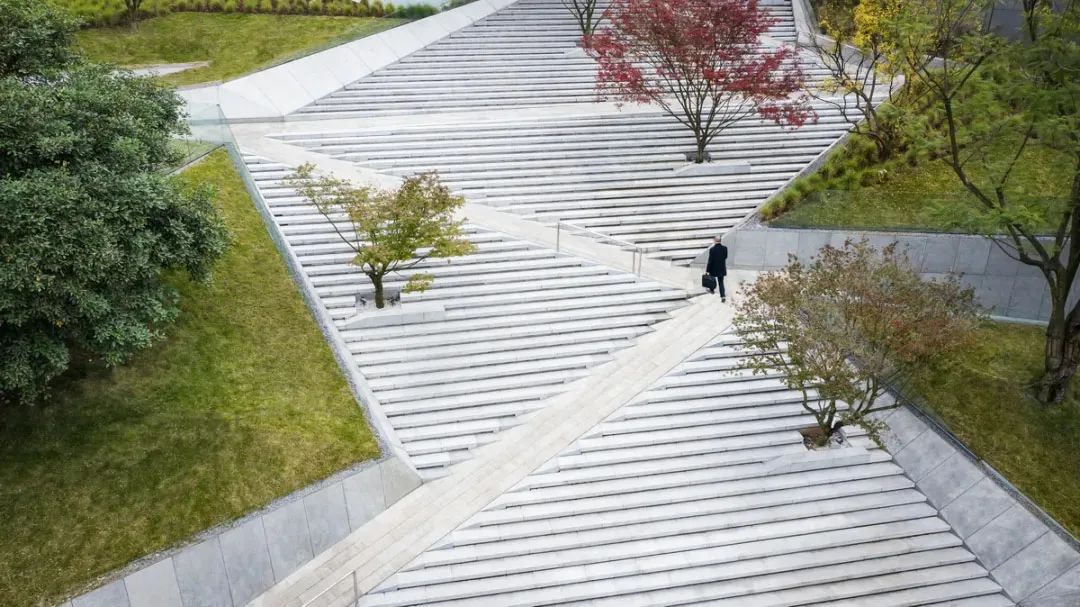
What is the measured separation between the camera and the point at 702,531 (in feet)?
50.7

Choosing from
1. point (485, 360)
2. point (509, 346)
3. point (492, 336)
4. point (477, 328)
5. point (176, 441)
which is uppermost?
point (477, 328)

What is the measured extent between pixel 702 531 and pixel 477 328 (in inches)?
278

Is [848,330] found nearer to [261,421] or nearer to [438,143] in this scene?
[261,421]

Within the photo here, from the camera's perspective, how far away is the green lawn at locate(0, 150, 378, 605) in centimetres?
1355

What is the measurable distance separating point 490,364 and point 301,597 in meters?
6.47

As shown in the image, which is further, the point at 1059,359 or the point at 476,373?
the point at 476,373

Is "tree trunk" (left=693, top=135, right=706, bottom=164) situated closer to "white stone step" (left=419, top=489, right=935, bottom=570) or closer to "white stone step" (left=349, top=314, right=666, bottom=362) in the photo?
"white stone step" (left=349, top=314, right=666, bottom=362)

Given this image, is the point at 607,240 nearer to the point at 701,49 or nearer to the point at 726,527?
the point at 701,49

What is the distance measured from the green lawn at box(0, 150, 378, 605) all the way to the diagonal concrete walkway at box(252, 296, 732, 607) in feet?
4.74

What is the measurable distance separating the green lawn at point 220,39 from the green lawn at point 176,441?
44.2 feet

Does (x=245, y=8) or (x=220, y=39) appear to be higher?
(x=245, y=8)

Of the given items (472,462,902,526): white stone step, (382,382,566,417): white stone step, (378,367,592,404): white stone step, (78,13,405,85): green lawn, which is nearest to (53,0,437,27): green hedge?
(78,13,405,85): green lawn

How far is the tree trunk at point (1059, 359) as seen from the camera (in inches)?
674

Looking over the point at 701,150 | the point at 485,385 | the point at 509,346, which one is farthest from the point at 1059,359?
the point at 485,385
